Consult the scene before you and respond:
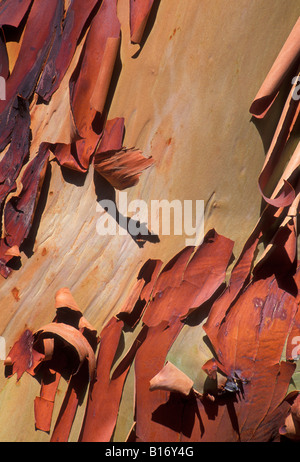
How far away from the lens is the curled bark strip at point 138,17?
0.63 metres

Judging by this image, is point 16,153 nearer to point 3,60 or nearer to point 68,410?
point 3,60

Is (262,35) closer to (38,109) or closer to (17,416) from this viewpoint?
(38,109)

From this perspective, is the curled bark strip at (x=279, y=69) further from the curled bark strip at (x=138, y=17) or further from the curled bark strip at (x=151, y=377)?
the curled bark strip at (x=151, y=377)

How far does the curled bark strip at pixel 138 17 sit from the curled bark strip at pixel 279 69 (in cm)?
19

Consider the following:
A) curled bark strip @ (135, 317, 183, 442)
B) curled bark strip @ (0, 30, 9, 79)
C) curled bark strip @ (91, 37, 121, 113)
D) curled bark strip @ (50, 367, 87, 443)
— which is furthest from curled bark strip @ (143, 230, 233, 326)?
curled bark strip @ (0, 30, 9, 79)

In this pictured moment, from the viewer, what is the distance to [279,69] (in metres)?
0.58

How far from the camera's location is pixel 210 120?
23.9 inches

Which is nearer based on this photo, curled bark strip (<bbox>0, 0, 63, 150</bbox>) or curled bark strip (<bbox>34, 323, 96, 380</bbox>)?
curled bark strip (<bbox>34, 323, 96, 380</bbox>)

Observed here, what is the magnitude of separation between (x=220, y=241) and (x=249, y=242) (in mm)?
38

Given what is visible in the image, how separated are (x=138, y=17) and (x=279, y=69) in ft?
0.68

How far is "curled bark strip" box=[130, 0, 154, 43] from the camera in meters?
0.63

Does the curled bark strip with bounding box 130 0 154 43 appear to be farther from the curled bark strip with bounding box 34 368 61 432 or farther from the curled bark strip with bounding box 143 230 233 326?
the curled bark strip with bounding box 34 368 61 432

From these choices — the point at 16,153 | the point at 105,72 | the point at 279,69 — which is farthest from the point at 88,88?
the point at 279,69

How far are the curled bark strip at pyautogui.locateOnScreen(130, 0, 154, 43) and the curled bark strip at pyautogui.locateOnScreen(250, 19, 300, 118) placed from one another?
0.62ft
